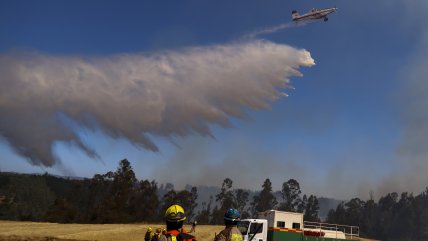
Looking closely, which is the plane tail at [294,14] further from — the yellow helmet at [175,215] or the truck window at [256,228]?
the yellow helmet at [175,215]

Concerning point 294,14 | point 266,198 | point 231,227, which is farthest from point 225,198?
point 231,227

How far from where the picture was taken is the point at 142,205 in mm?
125375

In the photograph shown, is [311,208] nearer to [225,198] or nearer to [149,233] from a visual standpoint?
[225,198]

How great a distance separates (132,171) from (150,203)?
19709 millimetres

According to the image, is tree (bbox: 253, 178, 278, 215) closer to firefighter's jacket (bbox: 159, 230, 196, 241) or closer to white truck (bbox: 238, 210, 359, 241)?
white truck (bbox: 238, 210, 359, 241)

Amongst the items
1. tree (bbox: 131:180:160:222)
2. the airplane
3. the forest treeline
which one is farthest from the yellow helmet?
tree (bbox: 131:180:160:222)

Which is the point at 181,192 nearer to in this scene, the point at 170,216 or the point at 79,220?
the point at 79,220

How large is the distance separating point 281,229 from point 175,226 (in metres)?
23.0

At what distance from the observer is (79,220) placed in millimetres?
98188

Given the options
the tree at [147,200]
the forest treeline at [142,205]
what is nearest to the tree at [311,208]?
the forest treeline at [142,205]

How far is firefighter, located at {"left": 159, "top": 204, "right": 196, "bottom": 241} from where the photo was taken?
533cm

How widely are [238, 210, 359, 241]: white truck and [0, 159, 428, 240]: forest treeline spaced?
7370 centimetres

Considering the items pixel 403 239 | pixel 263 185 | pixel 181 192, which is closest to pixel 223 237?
pixel 181 192

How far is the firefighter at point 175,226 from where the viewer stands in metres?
5.33
